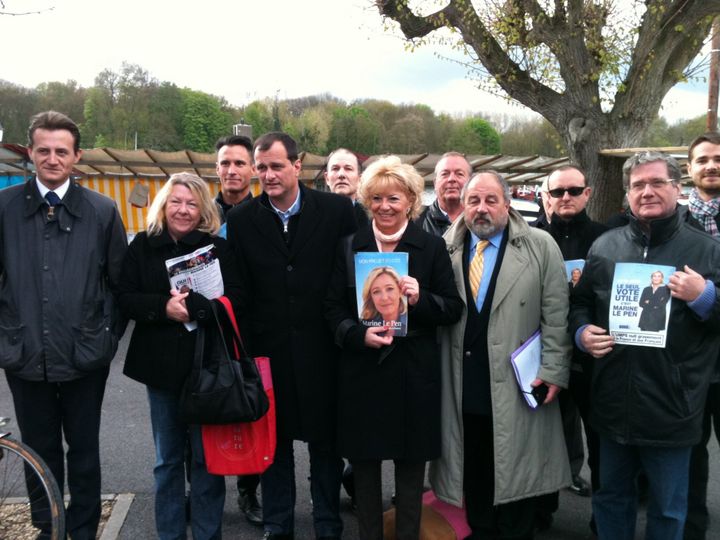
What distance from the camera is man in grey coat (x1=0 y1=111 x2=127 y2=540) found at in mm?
3180

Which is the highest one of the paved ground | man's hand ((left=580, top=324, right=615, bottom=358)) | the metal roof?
the metal roof

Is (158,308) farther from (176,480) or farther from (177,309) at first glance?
(176,480)

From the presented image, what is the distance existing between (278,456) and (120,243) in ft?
4.76

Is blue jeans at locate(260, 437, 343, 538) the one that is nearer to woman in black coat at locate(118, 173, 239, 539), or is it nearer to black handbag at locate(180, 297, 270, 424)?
woman in black coat at locate(118, 173, 239, 539)

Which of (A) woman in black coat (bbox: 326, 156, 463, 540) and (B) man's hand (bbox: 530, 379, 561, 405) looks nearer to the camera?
(A) woman in black coat (bbox: 326, 156, 463, 540)

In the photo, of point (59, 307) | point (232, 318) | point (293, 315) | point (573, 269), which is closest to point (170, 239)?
point (232, 318)

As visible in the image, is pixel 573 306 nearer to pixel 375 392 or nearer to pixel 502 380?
pixel 502 380

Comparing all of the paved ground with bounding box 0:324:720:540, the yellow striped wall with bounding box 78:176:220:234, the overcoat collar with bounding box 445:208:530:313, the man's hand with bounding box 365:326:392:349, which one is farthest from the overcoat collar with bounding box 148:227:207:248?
the yellow striped wall with bounding box 78:176:220:234

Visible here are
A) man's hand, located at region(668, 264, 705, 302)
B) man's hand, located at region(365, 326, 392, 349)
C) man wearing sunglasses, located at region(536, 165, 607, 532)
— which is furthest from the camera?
man wearing sunglasses, located at region(536, 165, 607, 532)

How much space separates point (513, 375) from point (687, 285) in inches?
36.1

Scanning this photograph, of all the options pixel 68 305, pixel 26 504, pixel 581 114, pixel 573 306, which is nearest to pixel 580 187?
pixel 573 306

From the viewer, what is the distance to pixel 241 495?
4.12m

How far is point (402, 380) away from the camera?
3.15m

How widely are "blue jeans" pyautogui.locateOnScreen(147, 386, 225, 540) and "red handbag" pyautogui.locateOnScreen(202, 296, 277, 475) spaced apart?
105 millimetres
